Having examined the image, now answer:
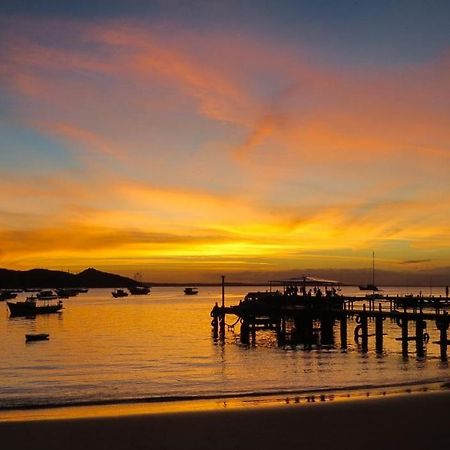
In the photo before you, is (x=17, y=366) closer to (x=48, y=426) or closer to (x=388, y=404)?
(x=48, y=426)

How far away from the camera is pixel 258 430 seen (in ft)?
54.6

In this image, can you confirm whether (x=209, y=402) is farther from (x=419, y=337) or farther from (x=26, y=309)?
(x=26, y=309)

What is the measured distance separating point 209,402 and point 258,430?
7.34m

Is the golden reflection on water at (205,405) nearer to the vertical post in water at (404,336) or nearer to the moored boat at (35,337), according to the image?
the vertical post in water at (404,336)

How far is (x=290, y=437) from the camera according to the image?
15.8 m

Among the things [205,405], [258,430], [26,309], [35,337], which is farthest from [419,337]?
[26,309]

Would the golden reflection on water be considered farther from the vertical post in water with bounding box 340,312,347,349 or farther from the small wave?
the vertical post in water with bounding box 340,312,347,349

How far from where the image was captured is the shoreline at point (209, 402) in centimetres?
2116

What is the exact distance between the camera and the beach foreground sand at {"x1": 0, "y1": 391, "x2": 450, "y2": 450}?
602 inches

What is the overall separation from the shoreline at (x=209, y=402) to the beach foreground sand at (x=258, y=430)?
1.74m

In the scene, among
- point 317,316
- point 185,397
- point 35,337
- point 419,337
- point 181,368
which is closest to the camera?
point 185,397

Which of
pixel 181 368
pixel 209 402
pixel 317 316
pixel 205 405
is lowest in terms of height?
pixel 181 368

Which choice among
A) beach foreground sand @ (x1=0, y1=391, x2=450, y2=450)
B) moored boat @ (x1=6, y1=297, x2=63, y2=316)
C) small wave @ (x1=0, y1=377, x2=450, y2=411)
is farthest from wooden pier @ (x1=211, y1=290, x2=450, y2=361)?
moored boat @ (x1=6, y1=297, x2=63, y2=316)

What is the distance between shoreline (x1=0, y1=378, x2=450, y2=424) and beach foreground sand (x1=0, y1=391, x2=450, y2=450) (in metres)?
1.74
